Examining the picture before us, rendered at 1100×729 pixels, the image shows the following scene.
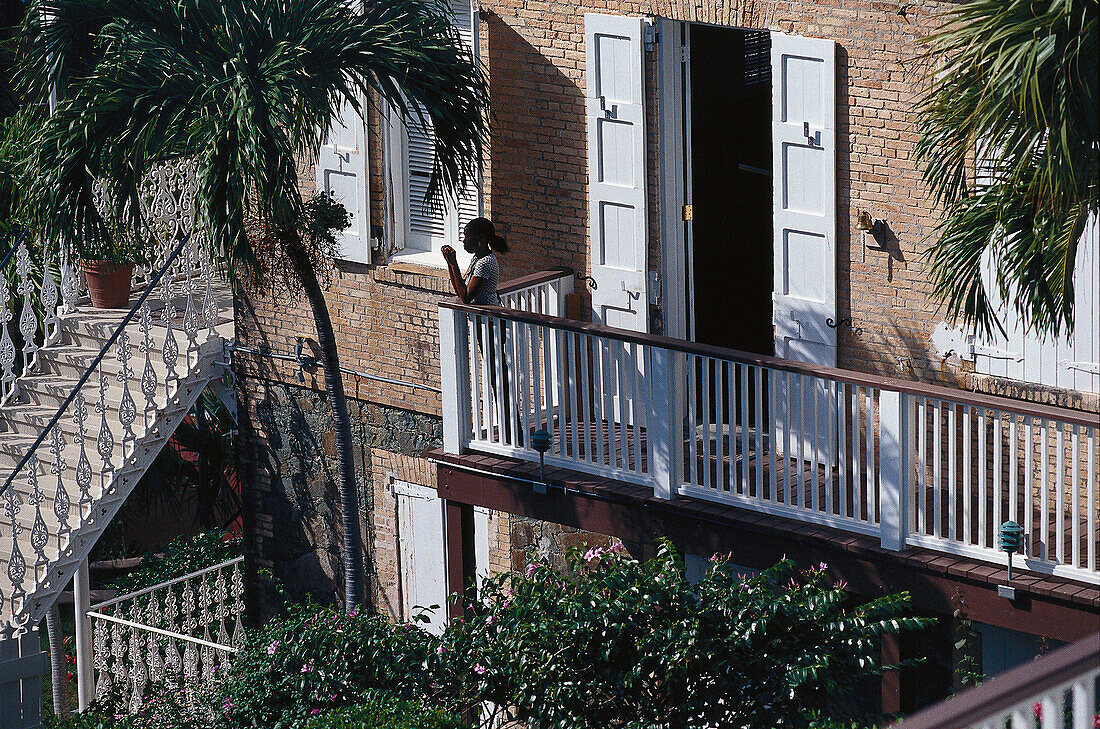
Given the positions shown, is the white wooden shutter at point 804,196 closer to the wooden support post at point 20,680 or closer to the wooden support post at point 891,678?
the wooden support post at point 891,678

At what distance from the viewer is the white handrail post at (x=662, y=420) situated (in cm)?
915

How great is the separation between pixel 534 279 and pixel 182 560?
23.6ft

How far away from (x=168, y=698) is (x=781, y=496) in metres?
4.69

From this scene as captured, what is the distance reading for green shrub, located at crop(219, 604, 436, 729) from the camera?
28.2ft

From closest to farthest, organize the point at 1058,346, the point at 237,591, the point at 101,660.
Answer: the point at 1058,346 → the point at 101,660 → the point at 237,591

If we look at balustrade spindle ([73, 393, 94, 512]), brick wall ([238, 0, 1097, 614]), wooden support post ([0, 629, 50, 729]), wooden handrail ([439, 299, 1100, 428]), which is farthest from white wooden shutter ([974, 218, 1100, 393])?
wooden support post ([0, 629, 50, 729])

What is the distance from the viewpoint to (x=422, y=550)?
12297mm

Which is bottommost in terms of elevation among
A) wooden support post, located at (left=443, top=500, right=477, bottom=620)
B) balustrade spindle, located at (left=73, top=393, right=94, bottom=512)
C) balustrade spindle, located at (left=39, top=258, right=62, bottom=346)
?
A: wooden support post, located at (left=443, top=500, right=477, bottom=620)

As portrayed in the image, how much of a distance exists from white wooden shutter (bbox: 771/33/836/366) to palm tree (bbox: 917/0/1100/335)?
1.49 metres

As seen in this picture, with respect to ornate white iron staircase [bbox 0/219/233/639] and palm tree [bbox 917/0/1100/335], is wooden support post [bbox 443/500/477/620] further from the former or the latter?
palm tree [bbox 917/0/1100/335]

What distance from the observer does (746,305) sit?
37.0 feet

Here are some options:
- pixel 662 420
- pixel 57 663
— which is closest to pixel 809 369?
pixel 662 420

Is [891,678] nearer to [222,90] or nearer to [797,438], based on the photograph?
[797,438]

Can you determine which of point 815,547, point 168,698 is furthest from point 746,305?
point 168,698
